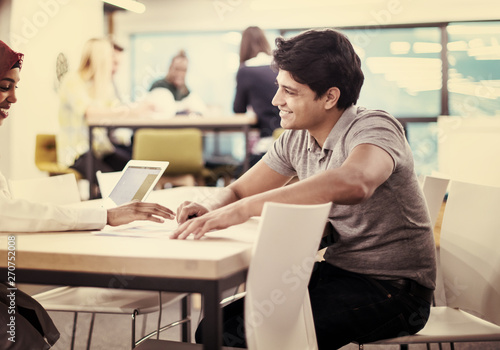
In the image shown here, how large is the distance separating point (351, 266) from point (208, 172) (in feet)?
11.4

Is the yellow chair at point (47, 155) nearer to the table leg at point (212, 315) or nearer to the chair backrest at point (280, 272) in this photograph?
the chair backrest at point (280, 272)

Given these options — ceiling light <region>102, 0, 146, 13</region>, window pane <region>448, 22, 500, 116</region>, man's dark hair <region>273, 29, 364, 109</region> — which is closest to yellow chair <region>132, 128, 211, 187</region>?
man's dark hair <region>273, 29, 364, 109</region>

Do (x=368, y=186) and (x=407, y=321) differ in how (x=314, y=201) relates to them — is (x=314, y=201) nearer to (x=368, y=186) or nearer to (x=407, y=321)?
(x=368, y=186)

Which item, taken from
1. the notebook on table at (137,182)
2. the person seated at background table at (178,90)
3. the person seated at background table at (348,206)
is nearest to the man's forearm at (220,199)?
the person seated at background table at (348,206)

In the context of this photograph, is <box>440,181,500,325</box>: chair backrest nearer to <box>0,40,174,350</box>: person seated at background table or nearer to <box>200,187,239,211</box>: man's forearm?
<box>200,187,239,211</box>: man's forearm

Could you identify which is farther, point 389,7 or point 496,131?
point 389,7

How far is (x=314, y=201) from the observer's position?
1210mm

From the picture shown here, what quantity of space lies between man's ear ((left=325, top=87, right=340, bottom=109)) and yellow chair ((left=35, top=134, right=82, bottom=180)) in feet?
12.1

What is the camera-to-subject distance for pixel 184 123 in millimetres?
4594

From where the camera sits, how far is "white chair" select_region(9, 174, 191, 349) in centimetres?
177

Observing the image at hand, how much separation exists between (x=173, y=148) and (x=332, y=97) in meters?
2.98

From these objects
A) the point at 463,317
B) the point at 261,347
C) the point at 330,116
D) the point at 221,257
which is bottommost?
the point at 463,317

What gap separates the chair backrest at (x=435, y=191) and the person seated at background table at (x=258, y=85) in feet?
7.45

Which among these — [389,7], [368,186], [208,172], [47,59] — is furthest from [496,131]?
[47,59]
